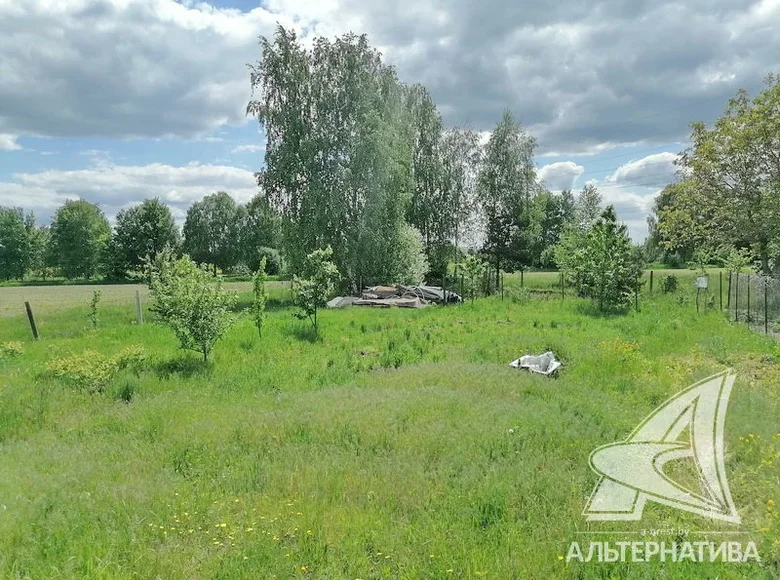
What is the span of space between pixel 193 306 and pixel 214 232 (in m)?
52.3

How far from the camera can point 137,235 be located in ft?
176

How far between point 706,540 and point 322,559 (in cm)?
292

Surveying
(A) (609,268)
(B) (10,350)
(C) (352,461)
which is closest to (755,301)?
(A) (609,268)

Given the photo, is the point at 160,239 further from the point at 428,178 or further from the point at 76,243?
the point at 428,178

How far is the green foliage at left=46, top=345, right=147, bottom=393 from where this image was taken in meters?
A: 8.61

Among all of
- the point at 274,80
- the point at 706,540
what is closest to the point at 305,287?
the point at 706,540

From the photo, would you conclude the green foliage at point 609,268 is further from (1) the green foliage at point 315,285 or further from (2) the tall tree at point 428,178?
(2) the tall tree at point 428,178

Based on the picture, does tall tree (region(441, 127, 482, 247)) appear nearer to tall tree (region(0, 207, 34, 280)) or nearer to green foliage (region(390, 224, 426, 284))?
green foliage (region(390, 224, 426, 284))

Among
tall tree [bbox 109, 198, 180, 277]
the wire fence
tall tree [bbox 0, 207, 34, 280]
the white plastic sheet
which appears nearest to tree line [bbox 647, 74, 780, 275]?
the wire fence

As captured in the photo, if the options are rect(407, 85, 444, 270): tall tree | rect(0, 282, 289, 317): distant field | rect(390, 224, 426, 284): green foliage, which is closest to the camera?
rect(0, 282, 289, 317): distant field

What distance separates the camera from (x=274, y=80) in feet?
75.5

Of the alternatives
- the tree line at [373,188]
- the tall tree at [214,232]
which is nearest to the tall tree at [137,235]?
the tree line at [373,188]

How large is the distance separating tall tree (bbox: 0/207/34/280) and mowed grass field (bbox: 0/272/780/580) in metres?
62.4

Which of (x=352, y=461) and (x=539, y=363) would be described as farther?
(x=539, y=363)
